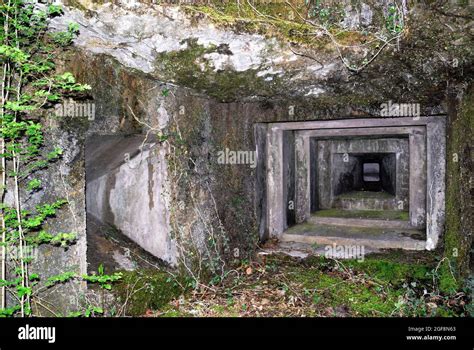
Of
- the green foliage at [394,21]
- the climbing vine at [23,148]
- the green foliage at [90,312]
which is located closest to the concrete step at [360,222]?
the green foliage at [394,21]

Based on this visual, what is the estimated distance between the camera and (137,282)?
12.0 ft

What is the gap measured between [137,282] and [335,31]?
3.23 metres

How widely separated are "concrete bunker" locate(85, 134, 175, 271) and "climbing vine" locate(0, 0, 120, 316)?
110 centimetres

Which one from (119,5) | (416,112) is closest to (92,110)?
(119,5)

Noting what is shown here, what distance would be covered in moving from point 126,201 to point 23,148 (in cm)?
199

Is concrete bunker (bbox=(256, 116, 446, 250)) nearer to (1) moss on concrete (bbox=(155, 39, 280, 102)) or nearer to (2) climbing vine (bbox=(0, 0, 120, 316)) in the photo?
(1) moss on concrete (bbox=(155, 39, 280, 102))

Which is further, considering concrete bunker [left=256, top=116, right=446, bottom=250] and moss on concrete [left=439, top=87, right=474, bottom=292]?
concrete bunker [left=256, top=116, right=446, bottom=250]

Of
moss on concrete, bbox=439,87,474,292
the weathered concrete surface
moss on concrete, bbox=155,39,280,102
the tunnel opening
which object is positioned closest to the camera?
the weathered concrete surface

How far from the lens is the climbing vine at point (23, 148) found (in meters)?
2.49

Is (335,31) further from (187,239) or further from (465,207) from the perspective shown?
(187,239)

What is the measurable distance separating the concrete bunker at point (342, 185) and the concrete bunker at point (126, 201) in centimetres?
188

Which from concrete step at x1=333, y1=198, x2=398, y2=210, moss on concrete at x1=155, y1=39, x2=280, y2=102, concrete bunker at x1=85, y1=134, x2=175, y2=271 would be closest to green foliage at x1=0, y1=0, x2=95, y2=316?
moss on concrete at x1=155, y1=39, x2=280, y2=102

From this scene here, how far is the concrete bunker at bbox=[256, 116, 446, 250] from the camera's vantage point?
15.4 feet

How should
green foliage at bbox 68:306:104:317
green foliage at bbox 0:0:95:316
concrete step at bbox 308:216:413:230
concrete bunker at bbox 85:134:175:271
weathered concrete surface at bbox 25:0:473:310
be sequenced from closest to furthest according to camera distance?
green foliage at bbox 0:0:95:316
green foliage at bbox 68:306:104:317
weathered concrete surface at bbox 25:0:473:310
concrete bunker at bbox 85:134:175:271
concrete step at bbox 308:216:413:230
